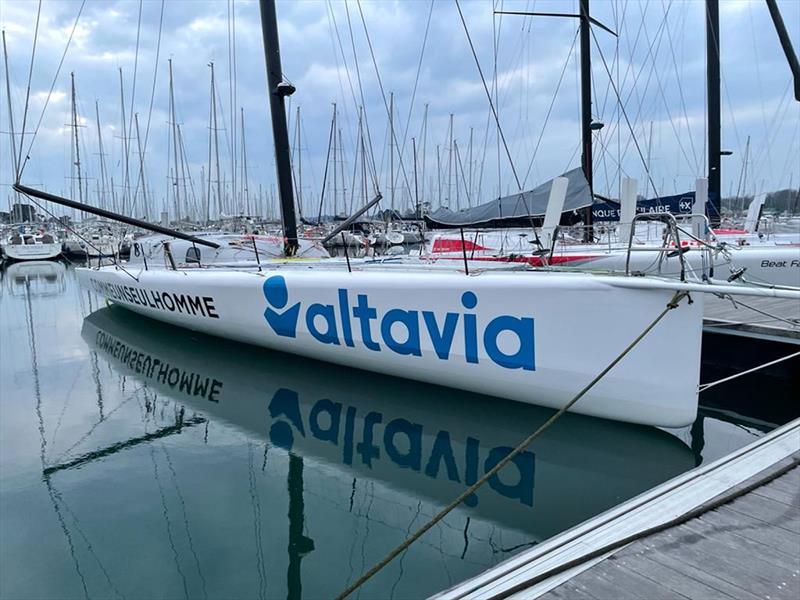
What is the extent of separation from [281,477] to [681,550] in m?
2.63

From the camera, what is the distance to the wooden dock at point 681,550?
173 cm

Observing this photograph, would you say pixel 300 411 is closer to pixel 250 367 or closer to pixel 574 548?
pixel 250 367

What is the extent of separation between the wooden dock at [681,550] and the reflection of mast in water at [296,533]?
1152 mm

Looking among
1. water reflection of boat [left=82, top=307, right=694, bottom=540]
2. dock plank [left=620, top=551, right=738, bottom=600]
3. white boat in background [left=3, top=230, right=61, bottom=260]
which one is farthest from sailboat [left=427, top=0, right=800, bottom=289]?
white boat in background [left=3, top=230, right=61, bottom=260]

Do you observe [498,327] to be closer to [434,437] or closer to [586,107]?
[434,437]

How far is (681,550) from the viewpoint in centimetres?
193

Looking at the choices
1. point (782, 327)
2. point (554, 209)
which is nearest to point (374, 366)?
point (554, 209)

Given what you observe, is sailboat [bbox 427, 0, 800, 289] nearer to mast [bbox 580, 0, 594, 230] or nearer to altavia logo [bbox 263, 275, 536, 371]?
mast [bbox 580, 0, 594, 230]

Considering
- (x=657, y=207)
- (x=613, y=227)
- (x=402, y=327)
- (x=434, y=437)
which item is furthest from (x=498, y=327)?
(x=657, y=207)

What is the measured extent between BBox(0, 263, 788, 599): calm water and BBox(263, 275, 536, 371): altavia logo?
0.56 m

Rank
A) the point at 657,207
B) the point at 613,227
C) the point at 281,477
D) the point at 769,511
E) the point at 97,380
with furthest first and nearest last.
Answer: the point at 657,207, the point at 613,227, the point at 97,380, the point at 281,477, the point at 769,511

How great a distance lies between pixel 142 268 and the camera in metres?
8.54

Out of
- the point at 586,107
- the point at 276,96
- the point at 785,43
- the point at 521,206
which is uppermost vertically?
the point at 785,43

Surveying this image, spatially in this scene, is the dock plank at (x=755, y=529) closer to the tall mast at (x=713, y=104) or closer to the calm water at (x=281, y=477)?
the calm water at (x=281, y=477)
